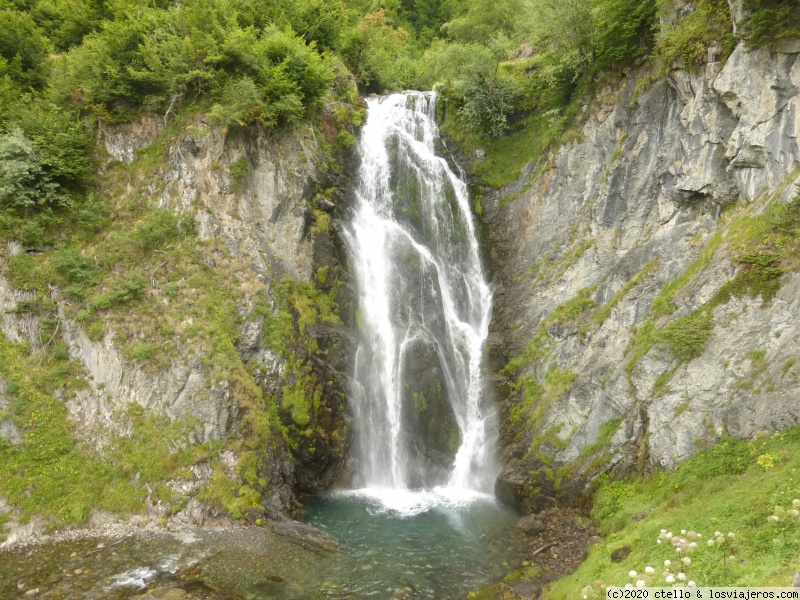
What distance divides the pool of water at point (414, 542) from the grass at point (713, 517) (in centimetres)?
225

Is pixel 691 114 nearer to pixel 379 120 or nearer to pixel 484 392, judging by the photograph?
pixel 484 392

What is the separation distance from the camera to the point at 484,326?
19.6 meters

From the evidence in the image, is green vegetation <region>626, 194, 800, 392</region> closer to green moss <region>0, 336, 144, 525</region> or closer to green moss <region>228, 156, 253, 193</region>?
green moss <region>0, 336, 144, 525</region>

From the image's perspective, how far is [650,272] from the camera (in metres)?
14.5

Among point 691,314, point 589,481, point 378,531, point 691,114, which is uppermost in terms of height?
point 691,114

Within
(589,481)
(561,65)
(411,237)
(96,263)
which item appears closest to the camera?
(589,481)

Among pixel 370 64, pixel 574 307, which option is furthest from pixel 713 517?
pixel 370 64

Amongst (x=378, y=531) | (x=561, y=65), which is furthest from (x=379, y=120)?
(x=378, y=531)

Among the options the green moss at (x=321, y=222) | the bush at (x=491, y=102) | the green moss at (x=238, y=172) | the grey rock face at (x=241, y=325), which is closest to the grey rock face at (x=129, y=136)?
A: the grey rock face at (x=241, y=325)

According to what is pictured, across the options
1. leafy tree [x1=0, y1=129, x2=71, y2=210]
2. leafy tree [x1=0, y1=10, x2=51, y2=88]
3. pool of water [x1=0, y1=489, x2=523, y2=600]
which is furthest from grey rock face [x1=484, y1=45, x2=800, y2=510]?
leafy tree [x1=0, y1=10, x2=51, y2=88]

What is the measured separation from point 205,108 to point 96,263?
7347mm

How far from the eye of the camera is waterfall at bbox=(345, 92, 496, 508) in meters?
17.1

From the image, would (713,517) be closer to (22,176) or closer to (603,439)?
(603,439)

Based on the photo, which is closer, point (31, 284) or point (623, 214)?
point (31, 284)
